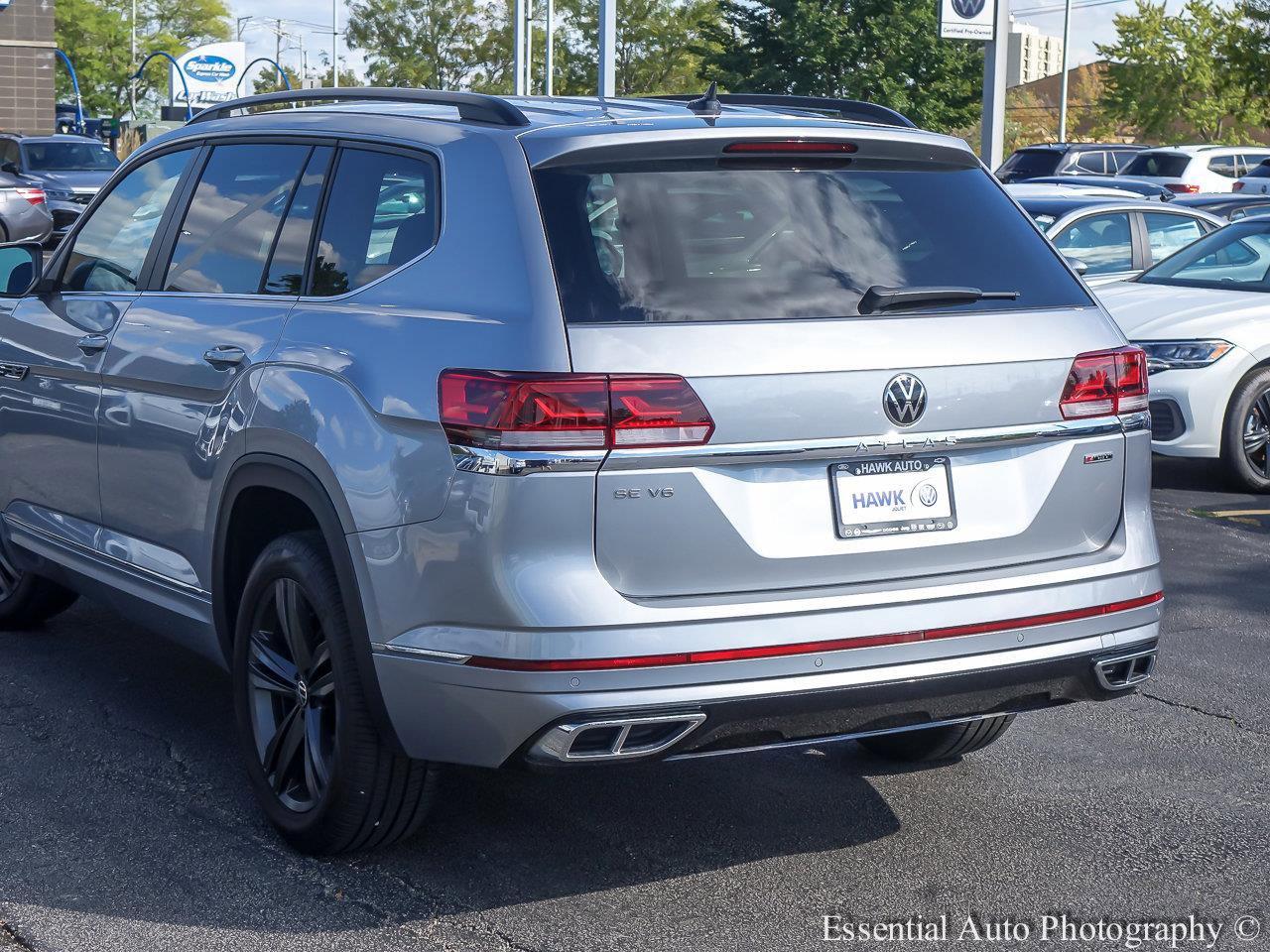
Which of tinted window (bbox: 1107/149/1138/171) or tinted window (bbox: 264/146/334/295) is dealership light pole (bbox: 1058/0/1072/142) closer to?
tinted window (bbox: 1107/149/1138/171)

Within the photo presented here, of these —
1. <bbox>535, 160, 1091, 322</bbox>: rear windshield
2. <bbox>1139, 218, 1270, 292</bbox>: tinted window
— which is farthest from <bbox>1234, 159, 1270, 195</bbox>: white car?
<bbox>535, 160, 1091, 322</bbox>: rear windshield

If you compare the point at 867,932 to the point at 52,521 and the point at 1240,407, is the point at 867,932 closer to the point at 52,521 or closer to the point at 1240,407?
the point at 52,521

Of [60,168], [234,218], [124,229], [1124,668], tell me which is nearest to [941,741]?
[1124,668]

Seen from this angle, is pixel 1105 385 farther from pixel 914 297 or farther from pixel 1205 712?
pixel 1205 712

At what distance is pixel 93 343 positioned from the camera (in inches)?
202

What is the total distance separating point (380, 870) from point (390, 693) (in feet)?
2.07

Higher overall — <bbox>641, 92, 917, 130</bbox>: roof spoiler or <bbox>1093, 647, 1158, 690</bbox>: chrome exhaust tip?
<bbox>641, 92, 917, 130</bbox>: roof spoiler

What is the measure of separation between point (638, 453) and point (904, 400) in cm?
64

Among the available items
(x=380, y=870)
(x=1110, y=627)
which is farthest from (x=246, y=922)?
(x=1110, y=627)

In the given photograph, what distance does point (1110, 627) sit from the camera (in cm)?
402

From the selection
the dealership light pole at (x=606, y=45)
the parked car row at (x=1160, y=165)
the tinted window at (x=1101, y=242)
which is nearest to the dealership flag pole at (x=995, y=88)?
the dealership light pole at (x=606, y=45)

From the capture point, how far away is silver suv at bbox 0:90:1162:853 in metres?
3.53

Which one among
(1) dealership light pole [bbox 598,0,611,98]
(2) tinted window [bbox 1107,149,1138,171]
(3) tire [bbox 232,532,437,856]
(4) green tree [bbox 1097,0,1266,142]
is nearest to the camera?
(3) tire [bbox 232,532,437,856]

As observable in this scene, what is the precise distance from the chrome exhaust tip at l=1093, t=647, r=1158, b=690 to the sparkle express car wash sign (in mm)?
64437
